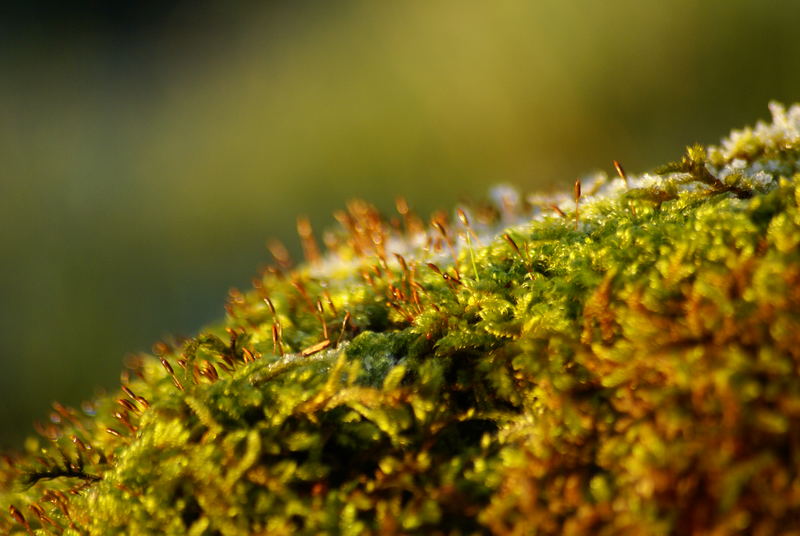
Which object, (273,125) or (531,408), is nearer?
(531,408)

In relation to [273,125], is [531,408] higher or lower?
lower

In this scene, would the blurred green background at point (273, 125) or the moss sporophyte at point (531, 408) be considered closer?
the moss sporophyte at point (531, 408)

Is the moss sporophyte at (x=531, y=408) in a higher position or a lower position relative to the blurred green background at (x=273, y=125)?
lower

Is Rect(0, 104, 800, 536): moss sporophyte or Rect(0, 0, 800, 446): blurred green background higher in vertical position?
Rect(0, 0, 800, 446): blurred green background

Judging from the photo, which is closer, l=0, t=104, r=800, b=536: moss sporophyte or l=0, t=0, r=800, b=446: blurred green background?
l=0, t=104, r=800, b=536: moss sporophyte
